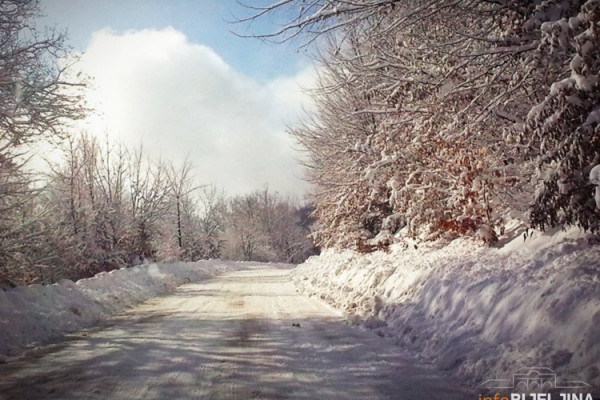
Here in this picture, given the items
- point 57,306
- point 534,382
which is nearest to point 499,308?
point 534,382

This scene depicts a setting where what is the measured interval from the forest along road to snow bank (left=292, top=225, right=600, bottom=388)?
484mm

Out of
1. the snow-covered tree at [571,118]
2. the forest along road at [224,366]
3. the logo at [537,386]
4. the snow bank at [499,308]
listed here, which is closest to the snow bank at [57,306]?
the forest along road at [224,366]

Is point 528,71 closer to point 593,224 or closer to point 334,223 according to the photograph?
point 593,224

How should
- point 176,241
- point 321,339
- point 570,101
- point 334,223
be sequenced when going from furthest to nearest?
point 176,241 < point 334,223 < point 321,339 < point 570,101

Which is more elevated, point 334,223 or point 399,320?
point 334,223

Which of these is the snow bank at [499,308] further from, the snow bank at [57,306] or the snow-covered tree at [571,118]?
the snow bank at [57,306]

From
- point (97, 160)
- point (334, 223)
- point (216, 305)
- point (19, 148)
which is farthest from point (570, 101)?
point (97, 160)

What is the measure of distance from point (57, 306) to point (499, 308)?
860cm

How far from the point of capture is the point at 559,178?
4.41 m

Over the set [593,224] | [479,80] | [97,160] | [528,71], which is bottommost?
[593,224]

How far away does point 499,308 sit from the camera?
505 centimetres

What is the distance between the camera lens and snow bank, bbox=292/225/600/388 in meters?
3.81

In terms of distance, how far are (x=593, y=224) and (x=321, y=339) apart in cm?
409

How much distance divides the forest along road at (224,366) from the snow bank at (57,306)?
23.2 inches
